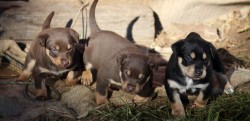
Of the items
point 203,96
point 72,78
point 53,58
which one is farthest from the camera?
point 72,78

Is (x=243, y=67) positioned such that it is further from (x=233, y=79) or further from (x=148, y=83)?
(x=148, y=83)

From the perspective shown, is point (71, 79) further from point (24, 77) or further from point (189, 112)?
point (189, 112)

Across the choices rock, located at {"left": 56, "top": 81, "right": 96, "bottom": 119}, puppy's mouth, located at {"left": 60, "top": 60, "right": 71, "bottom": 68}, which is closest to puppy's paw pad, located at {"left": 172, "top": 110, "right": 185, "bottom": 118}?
rock, located at {"left": 56, "top": 81, "right": 96, "bottom": 119}

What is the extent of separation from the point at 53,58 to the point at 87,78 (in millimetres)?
662

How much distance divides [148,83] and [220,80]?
1012mm

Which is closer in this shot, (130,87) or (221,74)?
(130,87)

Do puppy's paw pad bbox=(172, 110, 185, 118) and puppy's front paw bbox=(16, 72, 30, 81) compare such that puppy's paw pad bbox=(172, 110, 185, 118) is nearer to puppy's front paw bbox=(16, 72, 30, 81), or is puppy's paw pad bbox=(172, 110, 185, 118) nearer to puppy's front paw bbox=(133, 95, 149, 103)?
puppy's front paw bbox=(133, 95, 149, 103)

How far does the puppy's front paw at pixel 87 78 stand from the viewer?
20.2ft

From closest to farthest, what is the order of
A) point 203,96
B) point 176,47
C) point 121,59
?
point 176,47 → point 203,96 → point 121,59

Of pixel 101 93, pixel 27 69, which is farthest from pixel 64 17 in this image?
pixel 101 93

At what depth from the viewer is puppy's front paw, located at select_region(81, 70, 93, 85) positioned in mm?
6164

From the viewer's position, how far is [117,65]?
18.2 ft

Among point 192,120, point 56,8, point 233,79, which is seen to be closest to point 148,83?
point 192,120

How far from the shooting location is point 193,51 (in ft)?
16.3
